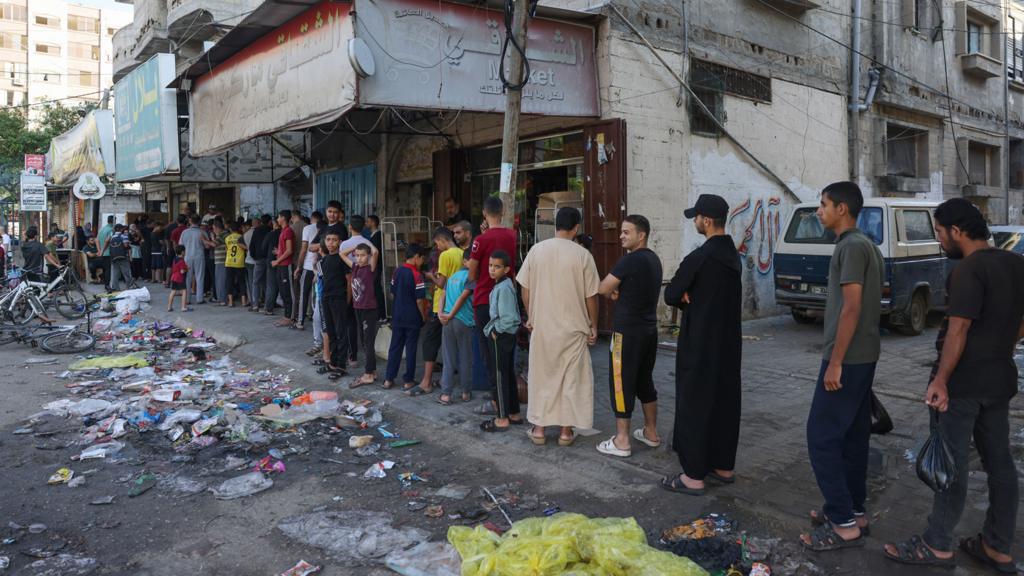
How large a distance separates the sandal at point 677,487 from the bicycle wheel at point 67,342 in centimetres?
877

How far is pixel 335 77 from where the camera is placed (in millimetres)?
7527

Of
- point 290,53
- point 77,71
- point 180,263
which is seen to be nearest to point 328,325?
point 290,53

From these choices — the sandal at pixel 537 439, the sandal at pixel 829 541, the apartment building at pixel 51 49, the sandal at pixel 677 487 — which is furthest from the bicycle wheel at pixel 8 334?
the apartment building at pixel 51 49

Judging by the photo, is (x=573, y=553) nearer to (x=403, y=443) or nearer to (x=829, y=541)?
(x=829, y=541)

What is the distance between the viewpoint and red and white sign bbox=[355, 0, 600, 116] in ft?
24.3

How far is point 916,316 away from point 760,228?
2679 mm

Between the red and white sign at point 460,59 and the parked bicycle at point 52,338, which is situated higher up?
the red and white sign at point 460,59

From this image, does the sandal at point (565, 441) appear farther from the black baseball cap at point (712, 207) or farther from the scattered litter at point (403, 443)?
the black baseball cap at point (712, 207)

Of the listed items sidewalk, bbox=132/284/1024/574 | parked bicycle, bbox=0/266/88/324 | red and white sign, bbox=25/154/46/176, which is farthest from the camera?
red and white sign, bbox=25/154/46/176

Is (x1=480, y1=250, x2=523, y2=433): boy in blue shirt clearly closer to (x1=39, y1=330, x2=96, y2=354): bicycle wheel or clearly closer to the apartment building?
(x1=39, y1=330, x2=96, y2=354): bicycle wheel

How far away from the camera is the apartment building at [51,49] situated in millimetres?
60781

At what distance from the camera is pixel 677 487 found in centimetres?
442

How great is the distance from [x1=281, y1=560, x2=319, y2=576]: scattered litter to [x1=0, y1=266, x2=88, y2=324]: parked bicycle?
9.52 meters

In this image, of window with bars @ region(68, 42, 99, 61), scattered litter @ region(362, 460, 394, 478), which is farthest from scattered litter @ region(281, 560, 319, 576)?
window with bars @ region(68, 42, 99, 61)
